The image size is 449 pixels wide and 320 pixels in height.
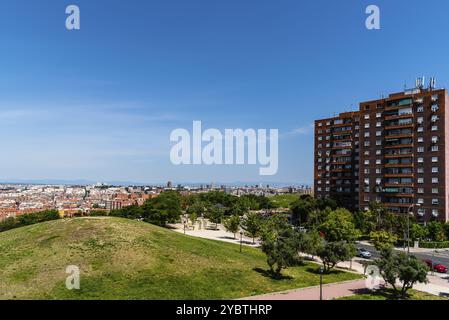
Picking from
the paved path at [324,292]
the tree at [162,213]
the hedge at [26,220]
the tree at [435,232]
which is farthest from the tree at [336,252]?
the hedge at [26,220]

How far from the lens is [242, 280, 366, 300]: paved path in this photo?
1249 inches

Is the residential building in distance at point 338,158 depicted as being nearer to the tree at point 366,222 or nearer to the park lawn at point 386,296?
the tree at point 366,222

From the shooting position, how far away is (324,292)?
1345 inches

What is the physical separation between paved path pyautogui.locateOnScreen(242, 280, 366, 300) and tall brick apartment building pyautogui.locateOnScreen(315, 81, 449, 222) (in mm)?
47385

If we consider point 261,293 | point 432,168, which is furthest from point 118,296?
point 432,168

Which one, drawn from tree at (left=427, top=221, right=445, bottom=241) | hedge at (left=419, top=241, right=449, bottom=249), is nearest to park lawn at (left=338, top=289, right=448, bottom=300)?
hedge at (left=419, top=241, right=449, bottom=249)

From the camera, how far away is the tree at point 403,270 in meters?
31.4

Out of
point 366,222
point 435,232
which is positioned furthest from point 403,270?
point 435,232

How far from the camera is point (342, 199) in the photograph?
106 metres

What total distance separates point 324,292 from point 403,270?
26.0 feet

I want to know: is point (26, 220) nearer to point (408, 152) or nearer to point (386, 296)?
point (386, 296)

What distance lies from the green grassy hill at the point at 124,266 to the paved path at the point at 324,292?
1440 mm
